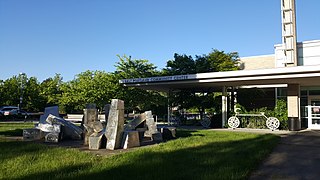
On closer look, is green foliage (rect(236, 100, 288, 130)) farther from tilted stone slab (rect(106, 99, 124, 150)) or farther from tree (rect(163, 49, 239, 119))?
tilted stone slab (rect(106, 99, 124, 150))

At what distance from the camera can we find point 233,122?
65.8ft

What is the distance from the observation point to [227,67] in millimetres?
33219

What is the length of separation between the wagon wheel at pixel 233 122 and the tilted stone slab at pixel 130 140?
37.0ft

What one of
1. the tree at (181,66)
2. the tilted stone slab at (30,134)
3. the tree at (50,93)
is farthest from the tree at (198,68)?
the tree at (50,93)

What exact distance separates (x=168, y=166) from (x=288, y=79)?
13.7 meters

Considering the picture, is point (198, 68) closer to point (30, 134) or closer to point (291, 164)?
point (30, 134)

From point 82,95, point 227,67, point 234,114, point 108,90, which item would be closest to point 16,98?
point 82,95

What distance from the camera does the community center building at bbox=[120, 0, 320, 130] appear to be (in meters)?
17.3

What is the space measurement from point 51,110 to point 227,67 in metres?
23.0

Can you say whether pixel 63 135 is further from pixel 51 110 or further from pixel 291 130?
pixel 291 130

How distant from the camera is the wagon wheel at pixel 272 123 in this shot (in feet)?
60.8

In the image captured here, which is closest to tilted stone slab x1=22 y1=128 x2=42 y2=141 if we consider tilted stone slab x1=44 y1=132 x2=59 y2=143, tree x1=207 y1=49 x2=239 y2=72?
tilted stone slab x1=44 y1=132 x2=59 y2=143

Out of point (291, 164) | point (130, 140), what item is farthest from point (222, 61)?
point (291, 164)

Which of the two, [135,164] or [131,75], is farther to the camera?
[131,75]
